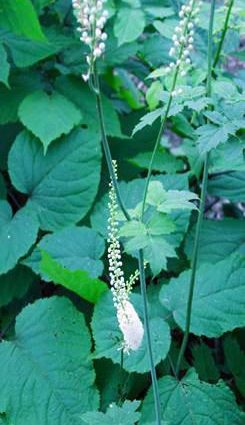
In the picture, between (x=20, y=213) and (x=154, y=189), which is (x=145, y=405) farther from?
(x=20, y=213)

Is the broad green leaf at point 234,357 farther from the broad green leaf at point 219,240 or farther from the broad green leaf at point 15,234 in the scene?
the broad green leaf at point 15,234

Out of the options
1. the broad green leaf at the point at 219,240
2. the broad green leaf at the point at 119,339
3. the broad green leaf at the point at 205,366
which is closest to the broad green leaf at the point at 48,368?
the broad green leaf at the point at 119,339

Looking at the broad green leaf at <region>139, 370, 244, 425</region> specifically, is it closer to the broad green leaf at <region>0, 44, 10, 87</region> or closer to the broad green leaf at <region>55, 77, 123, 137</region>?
the broad green leaf at <region>55, 77, 123, 137</region>

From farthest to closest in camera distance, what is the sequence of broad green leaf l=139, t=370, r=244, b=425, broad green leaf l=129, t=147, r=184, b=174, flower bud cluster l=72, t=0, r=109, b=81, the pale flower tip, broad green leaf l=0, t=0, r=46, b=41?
broad green leaf l=129, t=147, r=184, b=174 < broad green leaf l=0, t=0, r=46, b=41 < broad green leaf l=139, t=370, r=244, b=425 < the pale flower tip < flower bud cluster l=72, t=0, r=109, b=81

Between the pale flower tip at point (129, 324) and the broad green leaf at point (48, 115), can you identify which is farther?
the broad green leaf at point (48, 115)

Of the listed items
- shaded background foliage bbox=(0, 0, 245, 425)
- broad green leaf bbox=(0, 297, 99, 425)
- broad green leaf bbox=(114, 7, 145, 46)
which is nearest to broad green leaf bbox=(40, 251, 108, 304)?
shaded background foliage bbox=(0, 0, 245, 425)

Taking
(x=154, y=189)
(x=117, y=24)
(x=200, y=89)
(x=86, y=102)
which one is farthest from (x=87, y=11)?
(x=86, y=102)

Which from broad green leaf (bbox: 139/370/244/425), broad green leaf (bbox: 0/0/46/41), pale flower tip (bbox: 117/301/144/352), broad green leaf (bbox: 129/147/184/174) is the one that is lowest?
broad green leaf (bbox: 139/370/244/425)
